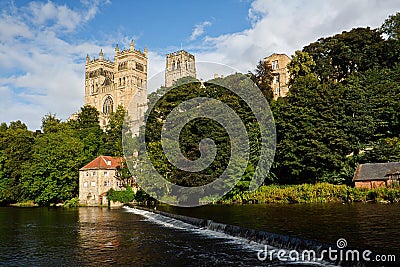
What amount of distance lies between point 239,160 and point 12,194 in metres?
38.9

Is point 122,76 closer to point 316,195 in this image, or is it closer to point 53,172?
point 53,172

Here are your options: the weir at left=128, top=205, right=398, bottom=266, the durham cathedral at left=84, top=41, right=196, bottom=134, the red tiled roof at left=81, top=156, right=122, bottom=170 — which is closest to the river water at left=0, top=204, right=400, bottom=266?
the weir at left=128, top=205, right=398, bottom=266

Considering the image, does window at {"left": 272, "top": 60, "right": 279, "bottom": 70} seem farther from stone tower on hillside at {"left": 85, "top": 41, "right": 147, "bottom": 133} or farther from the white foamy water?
stone tower on hillside at {"left": 85, "top": 41, "right": 147, "bottom": 133}

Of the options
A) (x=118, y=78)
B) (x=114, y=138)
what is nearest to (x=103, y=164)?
(x=114, y=138)

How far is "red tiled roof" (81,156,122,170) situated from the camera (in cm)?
5809

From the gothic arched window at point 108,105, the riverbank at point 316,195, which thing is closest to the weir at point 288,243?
the riverbank at point 316,195

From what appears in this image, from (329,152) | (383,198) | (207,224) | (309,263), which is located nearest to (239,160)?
(329,152)

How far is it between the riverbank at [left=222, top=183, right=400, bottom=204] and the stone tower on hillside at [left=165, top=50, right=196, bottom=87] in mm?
72885

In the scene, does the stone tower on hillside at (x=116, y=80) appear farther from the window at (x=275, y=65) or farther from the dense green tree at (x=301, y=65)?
the dense green tree at (x=301, y=65)

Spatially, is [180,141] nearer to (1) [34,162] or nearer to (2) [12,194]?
(1) [34,162]

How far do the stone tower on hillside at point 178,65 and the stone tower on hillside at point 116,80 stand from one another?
42.1 ft

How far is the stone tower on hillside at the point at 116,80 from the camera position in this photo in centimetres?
12762

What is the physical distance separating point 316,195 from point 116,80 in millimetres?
101229

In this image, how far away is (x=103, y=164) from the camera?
5884cm
